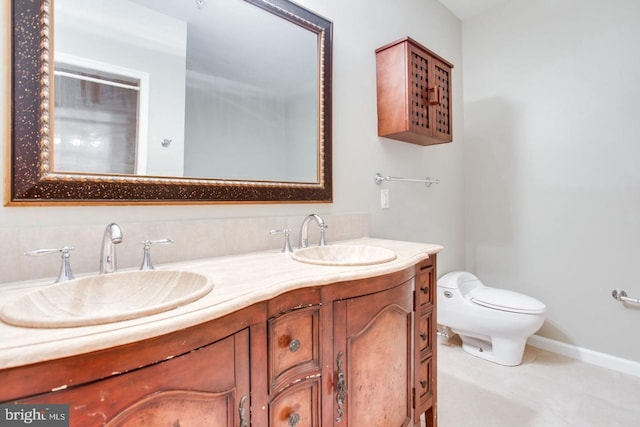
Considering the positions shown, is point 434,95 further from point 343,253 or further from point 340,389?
point 340,389

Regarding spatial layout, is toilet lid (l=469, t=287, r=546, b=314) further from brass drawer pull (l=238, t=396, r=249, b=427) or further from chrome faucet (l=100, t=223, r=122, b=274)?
chrome faucet (l=100, t=223, r=122, b=274)

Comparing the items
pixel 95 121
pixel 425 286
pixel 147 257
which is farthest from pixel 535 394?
pixel 95 121

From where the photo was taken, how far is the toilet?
72.1 inches

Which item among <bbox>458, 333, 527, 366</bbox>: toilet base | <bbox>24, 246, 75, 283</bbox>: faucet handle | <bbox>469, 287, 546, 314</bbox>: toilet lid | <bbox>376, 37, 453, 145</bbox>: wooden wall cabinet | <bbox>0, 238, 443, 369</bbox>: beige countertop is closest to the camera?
<bbox>0, 238, 443, 369</bbox>: beige countertop

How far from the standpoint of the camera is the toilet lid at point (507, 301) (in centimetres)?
182

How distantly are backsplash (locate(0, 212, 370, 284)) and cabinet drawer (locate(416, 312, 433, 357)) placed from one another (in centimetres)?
56

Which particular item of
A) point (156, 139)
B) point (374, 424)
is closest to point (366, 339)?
point (374, 424)

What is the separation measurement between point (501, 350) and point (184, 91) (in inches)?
89.0

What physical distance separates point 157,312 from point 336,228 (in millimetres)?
1085

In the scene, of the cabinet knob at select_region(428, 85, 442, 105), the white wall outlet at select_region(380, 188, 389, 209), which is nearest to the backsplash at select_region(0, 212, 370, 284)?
the white wall outlet at select_region(380, 188, 389, 209)

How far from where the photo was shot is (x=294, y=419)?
0.83m

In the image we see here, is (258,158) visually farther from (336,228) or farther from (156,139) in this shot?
(336,228)

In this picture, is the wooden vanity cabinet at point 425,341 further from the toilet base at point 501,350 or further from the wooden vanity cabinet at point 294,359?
the toilet base at point 501,350

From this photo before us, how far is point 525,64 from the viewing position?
2258 millimetres
